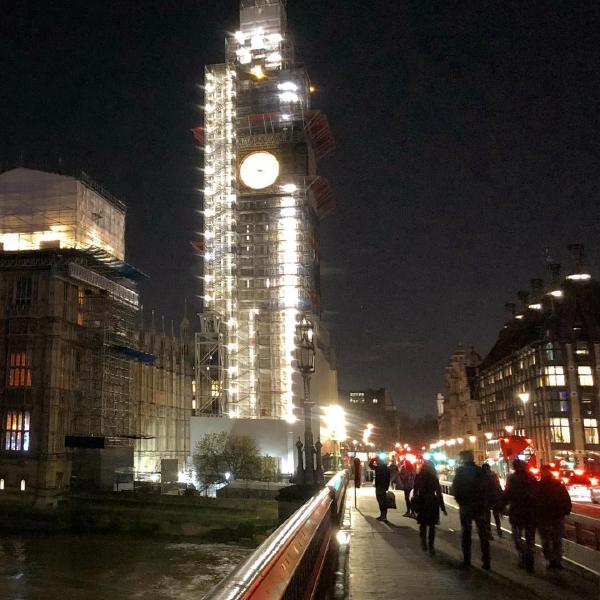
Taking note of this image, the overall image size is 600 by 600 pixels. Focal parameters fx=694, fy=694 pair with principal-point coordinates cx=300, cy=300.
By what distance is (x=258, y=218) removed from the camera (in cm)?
7488

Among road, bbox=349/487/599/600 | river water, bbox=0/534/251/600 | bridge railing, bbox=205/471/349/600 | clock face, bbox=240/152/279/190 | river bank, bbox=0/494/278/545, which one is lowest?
river water, bbox=0/534/251/600

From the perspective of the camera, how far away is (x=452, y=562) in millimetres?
11492

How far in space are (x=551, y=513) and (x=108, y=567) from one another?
3163 centimetres

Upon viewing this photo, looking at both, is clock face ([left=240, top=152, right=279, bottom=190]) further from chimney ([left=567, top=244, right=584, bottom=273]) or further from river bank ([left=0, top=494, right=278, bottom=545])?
chimney ([left=567, top=244, right=584, bottom=273])

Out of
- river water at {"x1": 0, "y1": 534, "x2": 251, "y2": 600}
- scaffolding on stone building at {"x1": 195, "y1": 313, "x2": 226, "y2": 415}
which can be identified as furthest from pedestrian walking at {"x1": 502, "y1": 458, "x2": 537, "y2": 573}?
scaffolding on stone building at {"x1": 195, "y1": 313, "x2": 226, "y2": 415}

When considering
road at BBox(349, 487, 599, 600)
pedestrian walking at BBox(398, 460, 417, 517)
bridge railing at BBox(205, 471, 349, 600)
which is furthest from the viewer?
pedestrian walking at BBox(398, 460, 417, 517)

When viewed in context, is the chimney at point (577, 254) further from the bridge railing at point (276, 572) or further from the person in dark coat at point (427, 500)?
the bridge railing at point (276, 572)

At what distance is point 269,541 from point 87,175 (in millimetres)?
64862

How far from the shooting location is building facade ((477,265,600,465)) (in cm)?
7744

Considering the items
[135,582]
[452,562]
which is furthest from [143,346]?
[452,562]

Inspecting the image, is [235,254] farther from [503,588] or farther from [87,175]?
[503,588]

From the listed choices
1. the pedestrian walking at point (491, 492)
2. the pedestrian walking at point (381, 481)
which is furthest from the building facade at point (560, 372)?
the pedestrian walking at point (491, 492)

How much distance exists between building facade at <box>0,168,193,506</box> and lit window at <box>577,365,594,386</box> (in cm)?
4883

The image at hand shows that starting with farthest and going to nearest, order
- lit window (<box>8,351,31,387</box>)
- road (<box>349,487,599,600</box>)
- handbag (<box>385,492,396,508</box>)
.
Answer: lit window (<box>8,351,31,387</box>), handbag (<box>385,492,396,508</box>), road (<box>349,487,599,600</box>)
